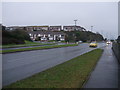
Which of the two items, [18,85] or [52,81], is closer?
[18,85]

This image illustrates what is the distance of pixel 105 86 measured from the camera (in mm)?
6559

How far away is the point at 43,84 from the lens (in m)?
6.48

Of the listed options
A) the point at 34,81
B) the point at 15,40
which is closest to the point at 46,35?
the point at 15,40

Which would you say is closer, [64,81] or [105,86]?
[105,86]

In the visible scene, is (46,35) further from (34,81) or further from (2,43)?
(34,81)

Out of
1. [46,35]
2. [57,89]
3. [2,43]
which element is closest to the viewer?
[57,89]

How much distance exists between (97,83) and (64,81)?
126 centimetres

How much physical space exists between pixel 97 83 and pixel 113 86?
62 centimetres

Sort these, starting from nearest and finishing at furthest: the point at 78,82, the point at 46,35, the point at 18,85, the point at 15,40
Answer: the point at 18,85 → the point at 78,82 → the point at 15,40 → the point at 46,35

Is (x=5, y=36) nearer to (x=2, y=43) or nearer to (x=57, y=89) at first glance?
(x=2, y=43)

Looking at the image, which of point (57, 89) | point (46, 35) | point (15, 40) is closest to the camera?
point (57, 89)

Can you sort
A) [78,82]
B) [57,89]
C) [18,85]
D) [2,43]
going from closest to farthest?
1. [57,89]
2. [18,85]
3. [78,82]
4. [2,43]

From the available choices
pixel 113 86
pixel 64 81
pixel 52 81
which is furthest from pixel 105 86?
pixel 52 81

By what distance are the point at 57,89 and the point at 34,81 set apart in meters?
1.39
